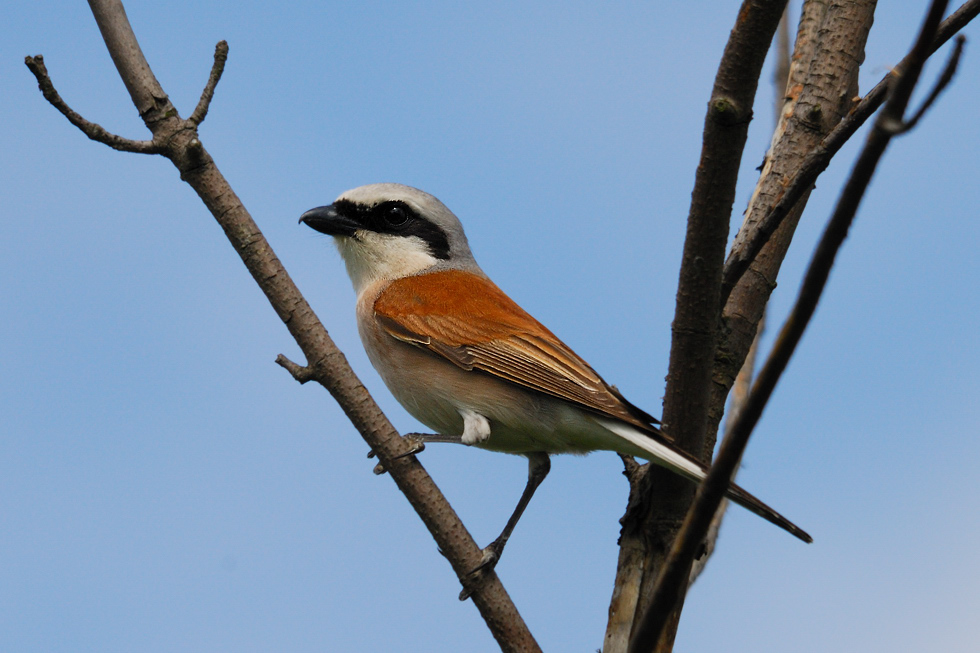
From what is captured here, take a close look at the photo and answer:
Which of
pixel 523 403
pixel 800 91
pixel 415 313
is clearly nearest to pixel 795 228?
pixel 800 91

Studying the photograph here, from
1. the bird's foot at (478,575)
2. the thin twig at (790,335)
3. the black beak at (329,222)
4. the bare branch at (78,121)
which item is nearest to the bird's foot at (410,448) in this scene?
the bird's foot at (478,575)

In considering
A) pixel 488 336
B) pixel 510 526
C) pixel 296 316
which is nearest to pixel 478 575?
pixel 510 526

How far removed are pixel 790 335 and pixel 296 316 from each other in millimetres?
1936

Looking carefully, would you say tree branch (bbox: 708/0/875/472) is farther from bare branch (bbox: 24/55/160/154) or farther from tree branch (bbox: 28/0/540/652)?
bare branch (bbox: 24/55/160/154)

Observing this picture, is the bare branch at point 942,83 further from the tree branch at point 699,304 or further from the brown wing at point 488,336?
the brown wing at point 488,336

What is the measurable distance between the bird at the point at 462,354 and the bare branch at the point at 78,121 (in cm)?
164

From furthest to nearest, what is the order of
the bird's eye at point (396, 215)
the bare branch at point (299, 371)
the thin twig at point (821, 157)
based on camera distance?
the bird's eye at point (396, 215) → the bare branch at point (299, 371) → the thin twig at point (821, 157)

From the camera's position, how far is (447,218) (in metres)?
5.39

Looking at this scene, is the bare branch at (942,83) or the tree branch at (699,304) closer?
the bare branch at (942,83)

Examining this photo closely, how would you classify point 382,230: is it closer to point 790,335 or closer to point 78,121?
point 78,121

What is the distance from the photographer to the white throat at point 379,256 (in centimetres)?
511

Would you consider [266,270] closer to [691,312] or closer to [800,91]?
[691,312]

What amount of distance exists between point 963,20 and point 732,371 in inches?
60.7

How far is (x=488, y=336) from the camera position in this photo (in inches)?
173
